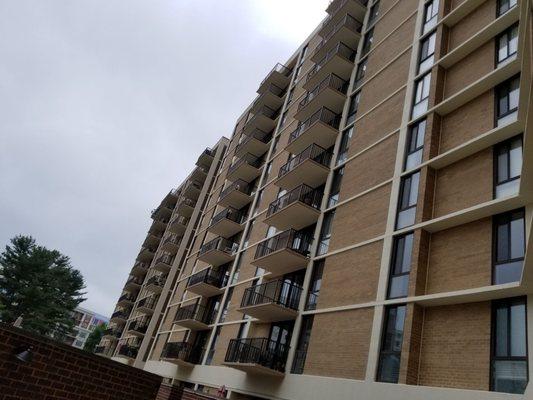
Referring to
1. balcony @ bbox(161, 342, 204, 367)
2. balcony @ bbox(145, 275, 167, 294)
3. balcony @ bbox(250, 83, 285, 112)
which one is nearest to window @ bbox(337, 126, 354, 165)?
balcony @ bbox(161, 342, 204, 367)

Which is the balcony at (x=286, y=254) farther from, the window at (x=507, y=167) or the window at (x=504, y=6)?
the window at (x=504, y=6)

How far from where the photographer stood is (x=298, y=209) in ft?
66.9

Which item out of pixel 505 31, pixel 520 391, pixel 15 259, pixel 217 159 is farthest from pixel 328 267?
pixel 15 259

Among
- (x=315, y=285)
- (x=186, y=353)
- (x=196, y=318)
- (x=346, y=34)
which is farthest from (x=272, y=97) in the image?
(x=315, y=285)

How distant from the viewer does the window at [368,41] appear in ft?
78.5

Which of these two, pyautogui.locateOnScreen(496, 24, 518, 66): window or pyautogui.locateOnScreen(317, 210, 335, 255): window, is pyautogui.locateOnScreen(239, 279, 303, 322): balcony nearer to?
pyautogui.locateOnScreen(317, 210, 335, 255): window

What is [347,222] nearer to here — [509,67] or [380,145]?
[380,145]

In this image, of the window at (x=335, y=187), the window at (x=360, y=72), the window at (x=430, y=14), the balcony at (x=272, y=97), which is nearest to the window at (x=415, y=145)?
the window at (x=335, y=187)

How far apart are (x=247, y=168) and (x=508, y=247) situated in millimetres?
21847

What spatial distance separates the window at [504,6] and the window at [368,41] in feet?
27.2

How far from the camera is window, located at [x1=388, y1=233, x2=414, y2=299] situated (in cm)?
1341

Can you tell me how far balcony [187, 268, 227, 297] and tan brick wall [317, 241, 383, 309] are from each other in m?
11.9

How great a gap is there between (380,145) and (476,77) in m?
4.22

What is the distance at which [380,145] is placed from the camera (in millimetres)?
17797
